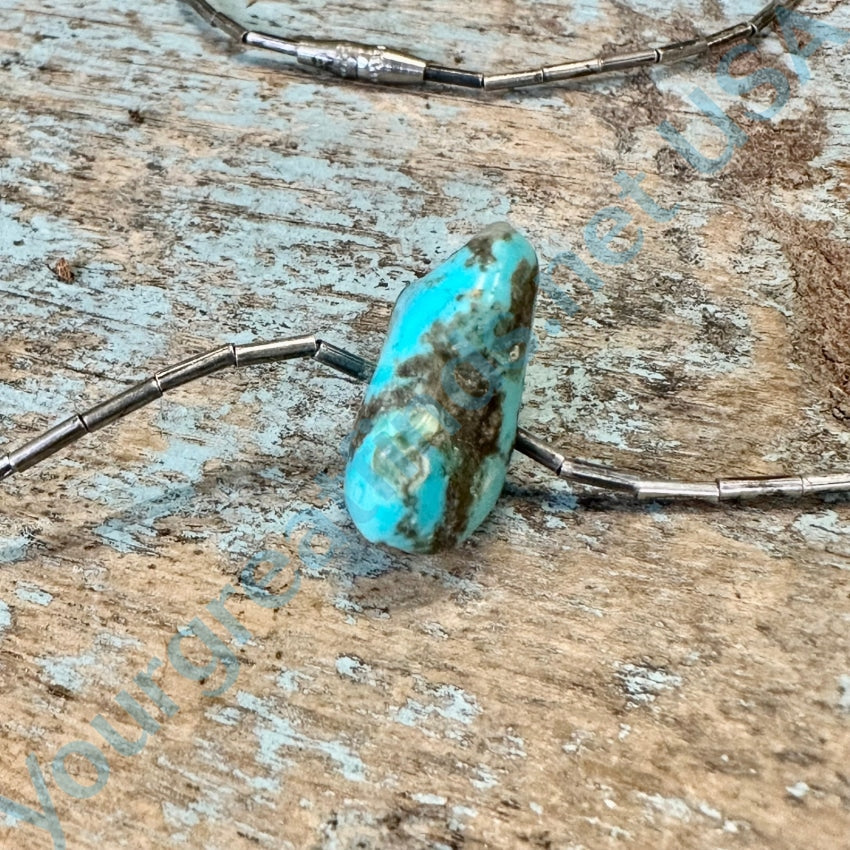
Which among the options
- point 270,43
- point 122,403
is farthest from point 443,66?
point 122,403

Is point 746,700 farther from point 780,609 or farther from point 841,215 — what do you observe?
point 841,215

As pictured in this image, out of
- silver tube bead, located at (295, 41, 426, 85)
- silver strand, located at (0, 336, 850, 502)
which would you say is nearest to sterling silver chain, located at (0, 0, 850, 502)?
silver strand, located at (0, 336, 850, 502)

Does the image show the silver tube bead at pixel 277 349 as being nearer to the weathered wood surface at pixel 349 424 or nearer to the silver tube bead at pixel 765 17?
the weathered wood surface at pixel 349 424

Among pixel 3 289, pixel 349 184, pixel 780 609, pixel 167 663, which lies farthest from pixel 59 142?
pixel 780 609

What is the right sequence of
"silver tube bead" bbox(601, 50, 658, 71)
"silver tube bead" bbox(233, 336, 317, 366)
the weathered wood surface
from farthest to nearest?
"silver tube bead" bbox(601, 50, 658, 71), "silver tube bead" bbox(233, 336, 317, 366), the weathered wood surface

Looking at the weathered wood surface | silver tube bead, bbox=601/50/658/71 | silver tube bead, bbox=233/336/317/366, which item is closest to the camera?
the weathered wood surface

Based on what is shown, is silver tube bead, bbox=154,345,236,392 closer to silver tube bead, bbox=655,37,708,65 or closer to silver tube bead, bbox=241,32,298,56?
silver tube bead, bbox=241,32,298,56

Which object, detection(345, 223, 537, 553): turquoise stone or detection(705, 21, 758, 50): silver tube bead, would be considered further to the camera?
detection(705, 21, 758, 50): silver tube bead
